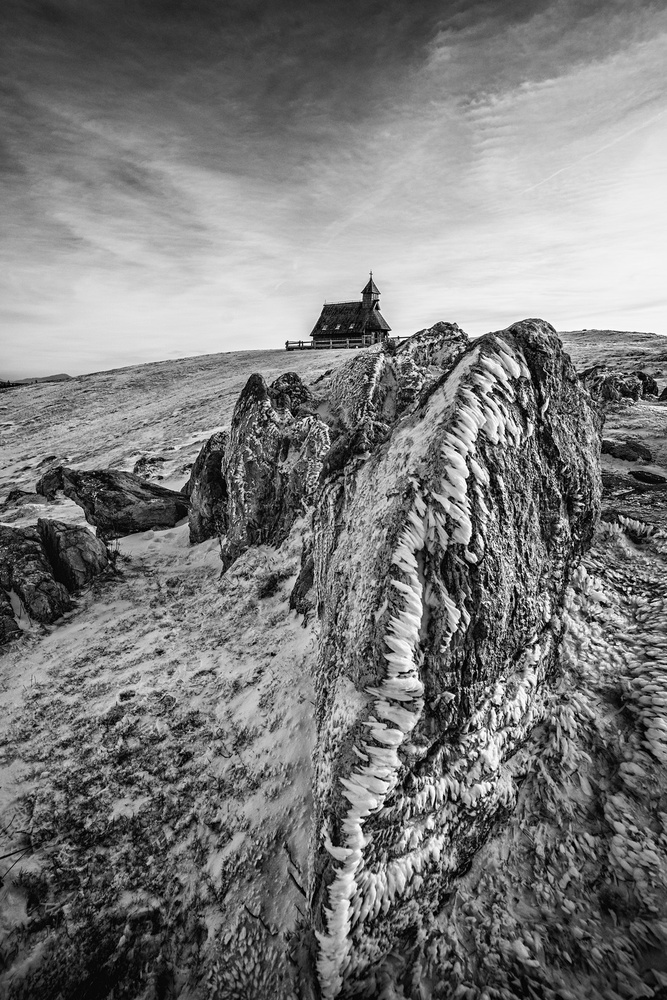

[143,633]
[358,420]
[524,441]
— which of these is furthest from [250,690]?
[524,441]

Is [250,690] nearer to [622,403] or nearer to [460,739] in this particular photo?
[460,739]

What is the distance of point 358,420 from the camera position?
23.2 feet

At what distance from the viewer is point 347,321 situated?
151 ft

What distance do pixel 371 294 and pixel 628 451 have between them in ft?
138

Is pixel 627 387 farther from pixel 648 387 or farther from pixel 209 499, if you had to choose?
pixel 209 499

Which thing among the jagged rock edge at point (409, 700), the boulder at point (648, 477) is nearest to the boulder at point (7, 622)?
the jagged rock edge at point (409, 700)

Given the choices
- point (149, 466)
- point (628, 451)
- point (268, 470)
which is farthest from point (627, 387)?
point (149, 466)

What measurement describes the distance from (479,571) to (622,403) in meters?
13.4

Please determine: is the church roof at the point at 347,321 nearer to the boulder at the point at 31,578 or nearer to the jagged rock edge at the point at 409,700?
the boulder at the point at 31,578

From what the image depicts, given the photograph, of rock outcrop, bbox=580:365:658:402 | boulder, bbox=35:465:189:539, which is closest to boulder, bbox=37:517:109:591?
boulder, bbox=35:465:189:539

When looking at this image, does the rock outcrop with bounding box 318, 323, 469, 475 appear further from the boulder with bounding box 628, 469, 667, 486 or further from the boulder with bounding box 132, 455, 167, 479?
the boulder with bounding box 132, 455, 167, 479

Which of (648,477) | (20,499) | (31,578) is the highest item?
(648,477)

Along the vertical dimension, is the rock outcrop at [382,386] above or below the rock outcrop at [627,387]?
above

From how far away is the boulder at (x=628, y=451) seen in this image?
9.20 metres
